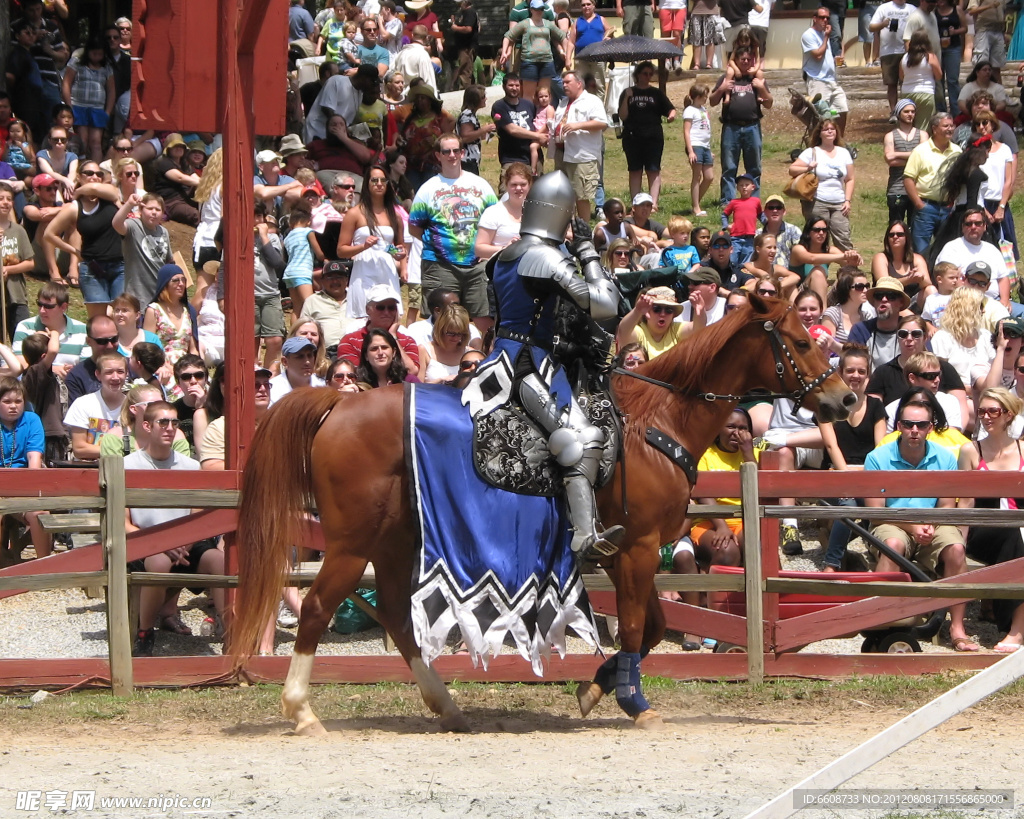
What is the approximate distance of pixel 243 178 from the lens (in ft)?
26.0

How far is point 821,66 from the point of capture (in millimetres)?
20375

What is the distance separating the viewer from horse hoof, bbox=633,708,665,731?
6.82 m

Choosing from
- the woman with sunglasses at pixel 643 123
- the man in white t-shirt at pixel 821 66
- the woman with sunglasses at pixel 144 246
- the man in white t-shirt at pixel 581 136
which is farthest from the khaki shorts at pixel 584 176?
the man in white t-shirt at pixel 821 66

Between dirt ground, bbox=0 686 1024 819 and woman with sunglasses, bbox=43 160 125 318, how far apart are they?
7.26 metres

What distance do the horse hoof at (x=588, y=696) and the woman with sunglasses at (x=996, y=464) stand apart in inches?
130

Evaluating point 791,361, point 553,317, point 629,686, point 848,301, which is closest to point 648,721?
point 629,686

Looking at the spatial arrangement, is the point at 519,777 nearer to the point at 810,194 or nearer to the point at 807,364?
the point at 807,364

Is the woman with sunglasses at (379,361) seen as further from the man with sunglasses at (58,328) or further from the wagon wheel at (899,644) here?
the wagon wheel at (899,644)

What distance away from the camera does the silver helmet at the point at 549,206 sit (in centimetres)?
643

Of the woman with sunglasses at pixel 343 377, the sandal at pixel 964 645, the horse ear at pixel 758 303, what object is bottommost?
the sandal at pixel 964 645

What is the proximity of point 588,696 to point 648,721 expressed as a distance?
1.08ft

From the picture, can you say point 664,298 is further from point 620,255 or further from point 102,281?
point 102,281

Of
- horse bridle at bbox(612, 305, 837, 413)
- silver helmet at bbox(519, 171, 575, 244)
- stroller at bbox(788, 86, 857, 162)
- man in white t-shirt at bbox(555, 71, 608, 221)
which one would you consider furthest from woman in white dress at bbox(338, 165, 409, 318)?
stroller at bbox(788, 86, 857, 162)

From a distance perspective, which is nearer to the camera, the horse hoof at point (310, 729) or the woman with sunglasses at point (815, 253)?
the horse hoof at point (310, 729)
